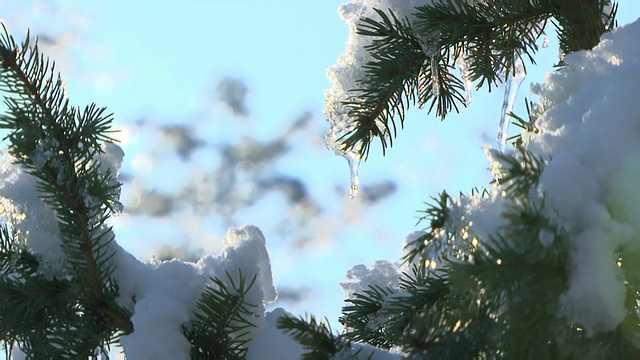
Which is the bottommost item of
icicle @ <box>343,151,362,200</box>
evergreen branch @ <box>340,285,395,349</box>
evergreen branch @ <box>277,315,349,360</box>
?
evergreen branch @ <box>277,315,349,360</box>

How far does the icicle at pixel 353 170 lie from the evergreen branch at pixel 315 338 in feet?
4.35

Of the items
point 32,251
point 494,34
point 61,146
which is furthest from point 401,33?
point 32,251

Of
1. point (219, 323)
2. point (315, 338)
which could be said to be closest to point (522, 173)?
point (315, 338)

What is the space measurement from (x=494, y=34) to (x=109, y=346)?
5.10 feet

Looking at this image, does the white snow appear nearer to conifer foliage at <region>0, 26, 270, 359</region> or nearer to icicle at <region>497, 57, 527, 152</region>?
conifer foliage at <region>0, 26, 270, 359</region>

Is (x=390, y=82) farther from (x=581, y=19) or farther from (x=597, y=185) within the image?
(x=597, y=185)

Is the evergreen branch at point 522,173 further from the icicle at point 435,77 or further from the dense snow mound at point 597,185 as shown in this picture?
the icicle at point 435,77

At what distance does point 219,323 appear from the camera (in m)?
1.64

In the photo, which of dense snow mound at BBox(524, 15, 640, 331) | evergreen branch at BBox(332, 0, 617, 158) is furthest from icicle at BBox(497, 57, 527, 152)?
dense snow mound at BBox(524, 15, 640, 331)

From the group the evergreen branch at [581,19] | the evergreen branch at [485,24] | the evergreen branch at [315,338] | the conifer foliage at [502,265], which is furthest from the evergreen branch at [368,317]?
the evergreen branch at [581,19]

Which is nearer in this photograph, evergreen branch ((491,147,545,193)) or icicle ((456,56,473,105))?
evergreen branch ((491,147,545,193))

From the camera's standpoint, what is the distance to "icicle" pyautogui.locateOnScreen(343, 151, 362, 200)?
2.64 m

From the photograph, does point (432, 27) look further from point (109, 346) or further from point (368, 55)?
point (109, 346)

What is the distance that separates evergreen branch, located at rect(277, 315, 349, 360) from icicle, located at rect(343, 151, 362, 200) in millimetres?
1327
